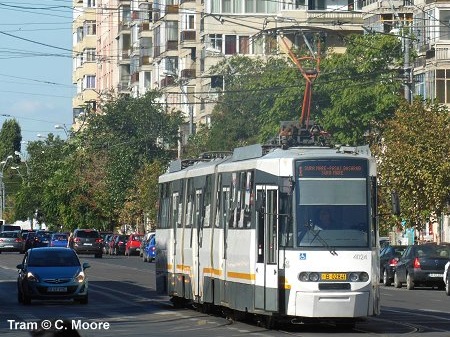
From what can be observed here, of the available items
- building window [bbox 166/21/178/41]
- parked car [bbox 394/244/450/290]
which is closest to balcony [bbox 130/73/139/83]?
building window [bbox 166/21/178/41]

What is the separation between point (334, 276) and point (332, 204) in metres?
1.20

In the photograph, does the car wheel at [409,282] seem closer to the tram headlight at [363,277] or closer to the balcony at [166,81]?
the tram headlight at [363,277]

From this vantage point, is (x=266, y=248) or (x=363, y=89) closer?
(x=266, y=248)

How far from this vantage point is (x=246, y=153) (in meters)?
25.8

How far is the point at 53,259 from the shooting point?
35125mm

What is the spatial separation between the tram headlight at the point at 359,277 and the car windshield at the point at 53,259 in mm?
12657

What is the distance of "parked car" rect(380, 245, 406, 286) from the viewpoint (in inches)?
1893

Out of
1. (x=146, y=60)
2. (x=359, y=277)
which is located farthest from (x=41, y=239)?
(x=359, y=277)

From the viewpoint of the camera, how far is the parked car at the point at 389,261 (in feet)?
158

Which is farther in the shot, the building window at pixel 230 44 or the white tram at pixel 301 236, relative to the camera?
the building window at pixel 230 44

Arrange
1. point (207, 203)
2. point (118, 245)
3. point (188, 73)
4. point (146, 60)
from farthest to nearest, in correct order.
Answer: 1. point (146, 60)
2. point (188, 73)
3. point (118, 245)
4. point (207, 203)

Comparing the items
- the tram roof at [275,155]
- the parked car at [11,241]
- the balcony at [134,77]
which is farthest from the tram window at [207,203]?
the balcony at [134,77]

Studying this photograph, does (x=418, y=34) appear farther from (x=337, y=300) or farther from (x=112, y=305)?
(x=337, y=300)

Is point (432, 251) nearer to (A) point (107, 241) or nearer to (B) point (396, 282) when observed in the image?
(B) point (396, 282)
